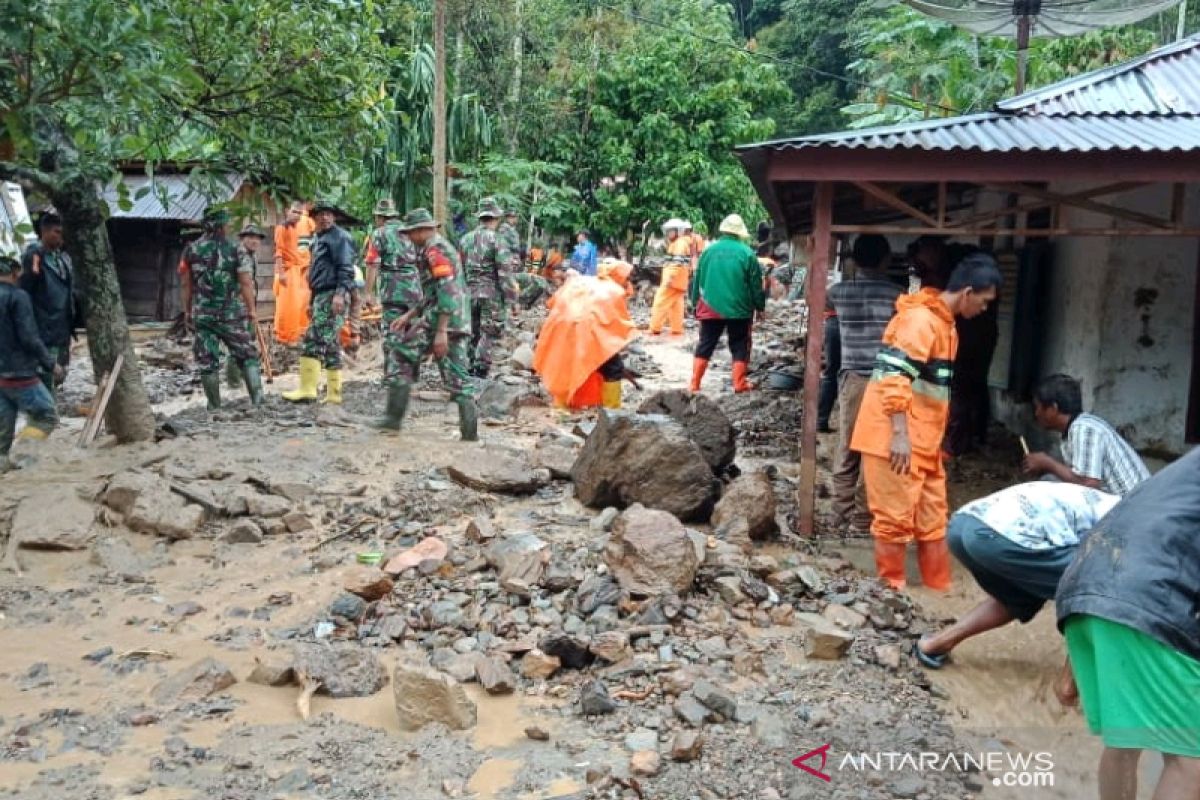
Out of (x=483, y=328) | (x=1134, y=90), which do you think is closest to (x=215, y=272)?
(x=483, y=328)

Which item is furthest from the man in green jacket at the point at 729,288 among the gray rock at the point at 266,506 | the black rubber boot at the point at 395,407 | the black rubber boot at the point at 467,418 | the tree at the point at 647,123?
the tree at the point at 647,123

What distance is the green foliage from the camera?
17.0 metres

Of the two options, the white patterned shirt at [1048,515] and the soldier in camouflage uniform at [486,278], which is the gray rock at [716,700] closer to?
the white patterned shirt at [1048,515]

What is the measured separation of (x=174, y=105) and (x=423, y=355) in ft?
9.01

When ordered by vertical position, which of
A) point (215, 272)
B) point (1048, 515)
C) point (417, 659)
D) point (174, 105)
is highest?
point (174, 105)

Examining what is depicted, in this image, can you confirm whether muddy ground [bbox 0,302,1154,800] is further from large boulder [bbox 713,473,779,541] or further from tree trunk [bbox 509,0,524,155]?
tree trunk [bbox 509,0,524,155]

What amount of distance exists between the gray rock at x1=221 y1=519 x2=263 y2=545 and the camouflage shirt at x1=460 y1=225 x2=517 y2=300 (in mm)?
5204

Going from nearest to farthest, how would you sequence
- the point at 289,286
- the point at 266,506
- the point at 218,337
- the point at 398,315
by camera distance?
the point at 266,506 → the point at 398,315 → the point at 218,337 → the point at 289,286

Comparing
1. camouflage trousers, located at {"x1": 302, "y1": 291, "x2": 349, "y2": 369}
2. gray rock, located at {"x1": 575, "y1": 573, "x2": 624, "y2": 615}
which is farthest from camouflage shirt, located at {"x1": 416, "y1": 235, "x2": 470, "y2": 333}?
gray rock, located at {"x1": 575, "y1": 573, "x2": 624, "y2": 615}

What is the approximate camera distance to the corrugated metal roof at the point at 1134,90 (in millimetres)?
7066

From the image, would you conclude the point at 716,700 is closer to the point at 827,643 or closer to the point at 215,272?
the point at 827,643

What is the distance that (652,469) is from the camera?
6172 millimetres

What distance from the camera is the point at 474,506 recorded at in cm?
655

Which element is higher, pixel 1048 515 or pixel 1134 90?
pixel 1134 90
